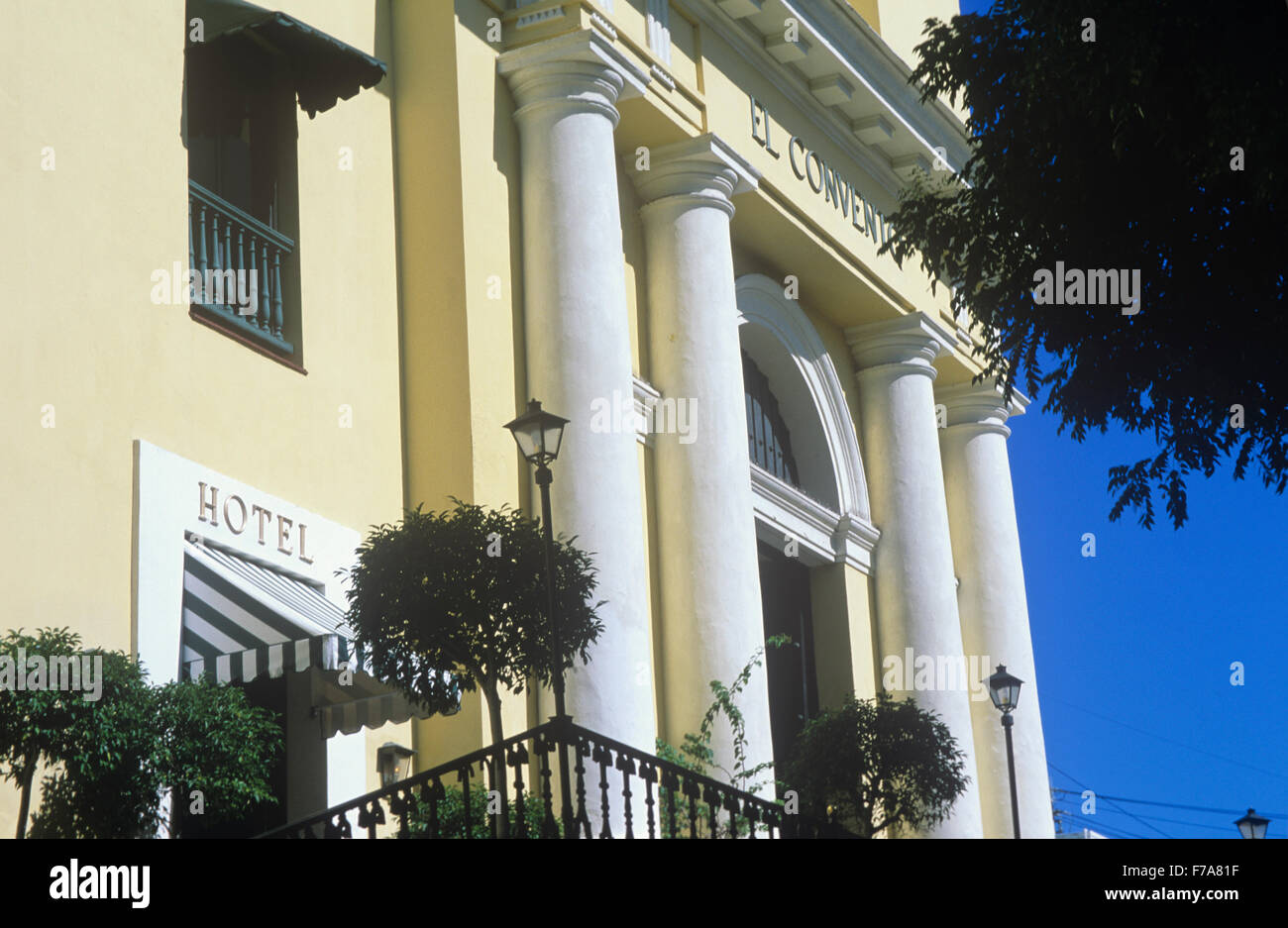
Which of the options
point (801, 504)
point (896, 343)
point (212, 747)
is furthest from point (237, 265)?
point (896, 343)

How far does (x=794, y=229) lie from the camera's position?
22312mm

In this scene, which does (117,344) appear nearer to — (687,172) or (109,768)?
(109,768)

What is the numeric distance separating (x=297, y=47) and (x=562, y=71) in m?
3.62

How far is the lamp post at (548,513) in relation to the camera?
450 inches

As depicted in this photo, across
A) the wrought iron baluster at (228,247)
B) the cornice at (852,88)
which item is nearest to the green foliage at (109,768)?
the wrought iron baluster at (228,247)

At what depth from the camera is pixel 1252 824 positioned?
2039 centimetres

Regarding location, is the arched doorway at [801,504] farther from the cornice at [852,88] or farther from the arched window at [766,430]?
the cornice at [852,88]

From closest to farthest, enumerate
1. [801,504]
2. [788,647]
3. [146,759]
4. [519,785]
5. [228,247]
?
[146,759] < [519,785] < [228,247] < [801,504] < [788,647]

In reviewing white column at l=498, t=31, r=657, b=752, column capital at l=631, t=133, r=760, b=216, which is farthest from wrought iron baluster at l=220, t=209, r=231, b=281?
column capital at l=631, t=133, r=760, b=216

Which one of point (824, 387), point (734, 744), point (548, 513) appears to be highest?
point (824, 387)

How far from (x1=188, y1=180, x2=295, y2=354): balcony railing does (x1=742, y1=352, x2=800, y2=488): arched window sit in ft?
31.8

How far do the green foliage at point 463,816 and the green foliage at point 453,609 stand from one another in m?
0.65

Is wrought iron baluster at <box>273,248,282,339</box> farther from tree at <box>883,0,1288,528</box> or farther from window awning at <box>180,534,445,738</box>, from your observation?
tree at <box>883,0,1288,528</box>

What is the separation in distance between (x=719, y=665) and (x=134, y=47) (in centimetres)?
826
